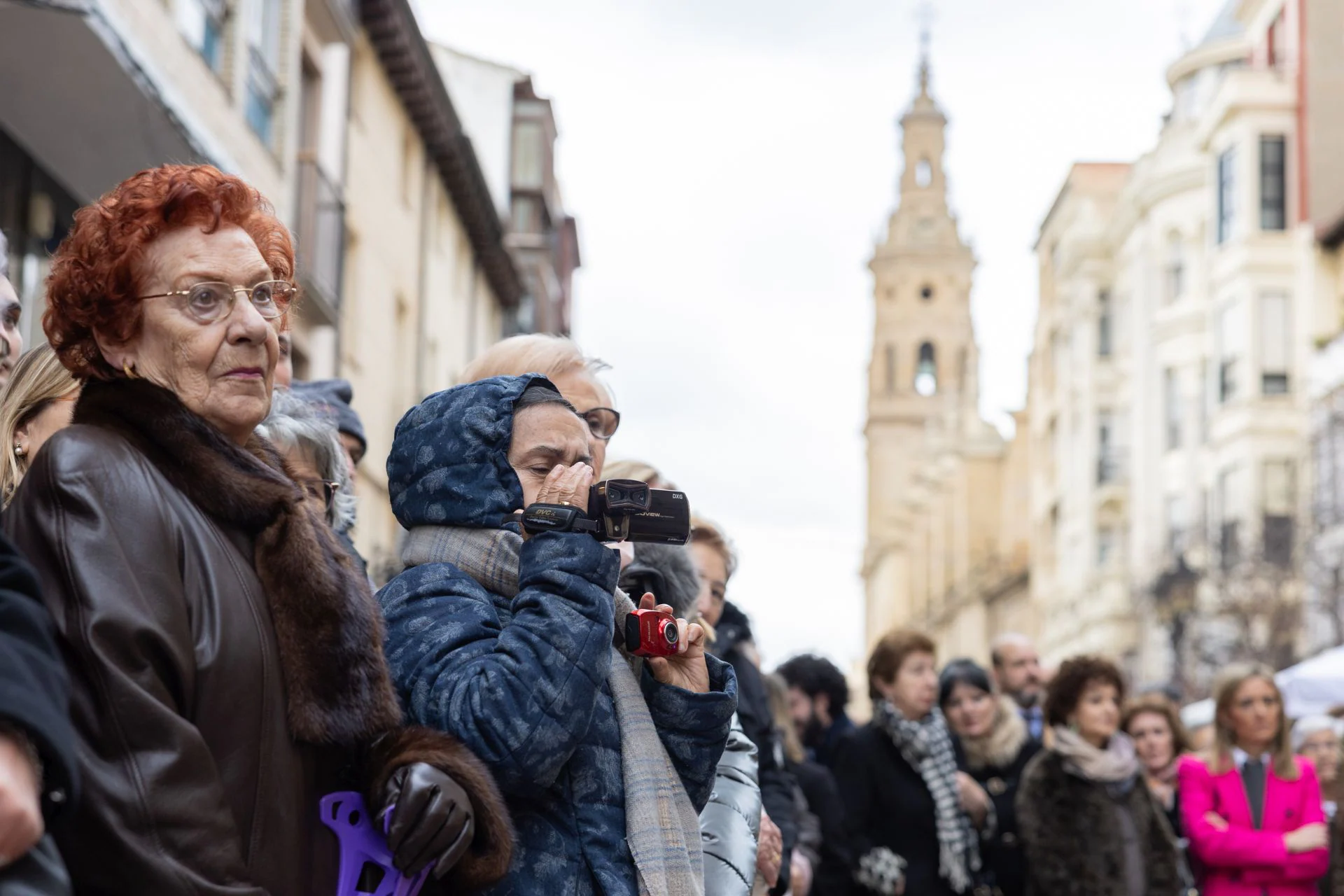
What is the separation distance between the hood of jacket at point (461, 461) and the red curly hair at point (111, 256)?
0.71 m

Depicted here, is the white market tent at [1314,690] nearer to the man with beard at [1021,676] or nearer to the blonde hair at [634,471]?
the man with beard at [1021,676]

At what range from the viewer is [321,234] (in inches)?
814

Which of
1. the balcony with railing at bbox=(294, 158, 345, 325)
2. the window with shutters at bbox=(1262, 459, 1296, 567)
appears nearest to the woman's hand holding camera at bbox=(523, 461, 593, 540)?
the balcony with railing at bbox=(294, 158, 345, 325)

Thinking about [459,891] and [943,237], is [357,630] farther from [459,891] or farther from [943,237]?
[943,237]

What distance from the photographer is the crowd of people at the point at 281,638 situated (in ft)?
9.43

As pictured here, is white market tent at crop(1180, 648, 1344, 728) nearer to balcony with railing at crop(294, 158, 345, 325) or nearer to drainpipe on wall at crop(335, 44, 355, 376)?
balcony with railing at crop(294, 158, 345, 325)

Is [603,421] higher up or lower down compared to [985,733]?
higher up

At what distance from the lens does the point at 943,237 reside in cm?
13350

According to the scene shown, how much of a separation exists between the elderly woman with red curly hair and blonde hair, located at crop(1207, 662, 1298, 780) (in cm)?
684

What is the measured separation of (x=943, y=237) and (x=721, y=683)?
131528 mm

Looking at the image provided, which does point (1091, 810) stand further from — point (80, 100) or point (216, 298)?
point (80, 100)

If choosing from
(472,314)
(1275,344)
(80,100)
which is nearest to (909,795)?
(80,100)

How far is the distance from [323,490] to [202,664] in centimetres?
217

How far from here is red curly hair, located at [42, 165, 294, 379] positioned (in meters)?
3.37
